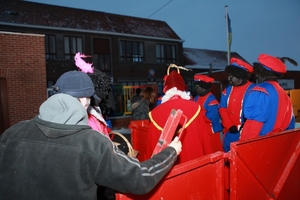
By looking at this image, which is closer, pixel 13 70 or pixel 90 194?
pixel 90 194

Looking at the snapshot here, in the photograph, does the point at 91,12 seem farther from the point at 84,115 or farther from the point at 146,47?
the point at 84,115

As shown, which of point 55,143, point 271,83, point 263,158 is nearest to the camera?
point 55,143

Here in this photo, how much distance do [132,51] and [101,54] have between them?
2.97 meters

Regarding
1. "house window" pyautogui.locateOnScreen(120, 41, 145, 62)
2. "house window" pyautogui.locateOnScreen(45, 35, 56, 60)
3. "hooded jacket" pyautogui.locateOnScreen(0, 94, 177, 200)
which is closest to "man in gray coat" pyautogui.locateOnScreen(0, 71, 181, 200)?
"hooded jacket" pyautogui.locateOnScreen(0, 94, 177, 200)

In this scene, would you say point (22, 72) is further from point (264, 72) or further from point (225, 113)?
point (264, 72)

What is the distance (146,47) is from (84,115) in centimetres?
2204

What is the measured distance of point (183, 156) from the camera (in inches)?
112

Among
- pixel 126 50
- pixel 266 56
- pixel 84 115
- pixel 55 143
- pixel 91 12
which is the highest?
pixel 91 12

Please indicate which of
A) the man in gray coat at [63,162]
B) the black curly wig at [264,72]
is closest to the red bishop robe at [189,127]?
the black curly wig at [264,72]

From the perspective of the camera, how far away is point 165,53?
24.5m

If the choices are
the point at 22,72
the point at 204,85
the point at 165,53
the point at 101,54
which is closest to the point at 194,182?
the point at 204,85

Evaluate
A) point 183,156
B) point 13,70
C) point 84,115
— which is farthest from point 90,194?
point 13,70

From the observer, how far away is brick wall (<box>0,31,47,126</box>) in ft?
28.4

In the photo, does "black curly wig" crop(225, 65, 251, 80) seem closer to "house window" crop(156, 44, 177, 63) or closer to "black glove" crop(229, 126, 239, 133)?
"black glove" crop(229, 126, 239, 133)
